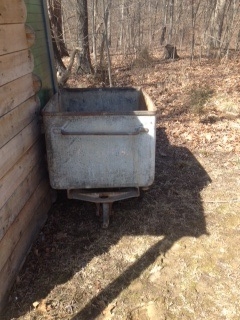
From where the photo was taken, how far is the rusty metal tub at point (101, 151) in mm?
2928

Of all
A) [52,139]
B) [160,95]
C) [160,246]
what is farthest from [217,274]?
[160,95]

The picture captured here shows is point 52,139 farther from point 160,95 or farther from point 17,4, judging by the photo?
point 160,95

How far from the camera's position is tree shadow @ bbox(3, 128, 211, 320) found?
2.68 metres

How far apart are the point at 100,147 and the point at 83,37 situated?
7.05m

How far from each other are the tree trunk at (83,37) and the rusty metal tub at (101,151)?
626 centimetres

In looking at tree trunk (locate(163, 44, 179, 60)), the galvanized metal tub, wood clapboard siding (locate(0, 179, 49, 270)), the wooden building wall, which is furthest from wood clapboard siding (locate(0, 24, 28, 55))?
tree trunk (locate(163, 44, 179, 60))

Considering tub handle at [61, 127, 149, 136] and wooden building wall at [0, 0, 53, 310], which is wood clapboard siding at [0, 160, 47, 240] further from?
tub handle at [61, 127, 149, 136]

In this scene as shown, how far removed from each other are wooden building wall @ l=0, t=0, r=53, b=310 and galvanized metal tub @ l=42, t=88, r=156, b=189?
0.21m

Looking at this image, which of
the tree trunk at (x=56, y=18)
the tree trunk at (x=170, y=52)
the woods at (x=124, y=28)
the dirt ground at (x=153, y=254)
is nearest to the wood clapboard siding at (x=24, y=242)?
the dirt ground at (x=153, y=254)

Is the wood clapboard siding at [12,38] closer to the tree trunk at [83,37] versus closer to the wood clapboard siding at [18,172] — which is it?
the wood clapboard siding at [18,172]

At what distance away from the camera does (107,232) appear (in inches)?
134


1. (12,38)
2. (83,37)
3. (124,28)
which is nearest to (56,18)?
(83,37)

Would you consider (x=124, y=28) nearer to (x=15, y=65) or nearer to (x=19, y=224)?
(x=15, y=65)

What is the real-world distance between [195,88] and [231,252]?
5.79 m
